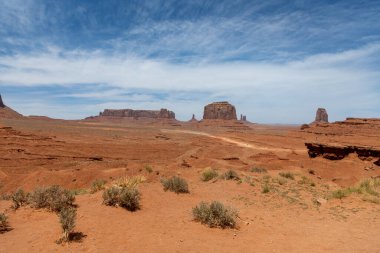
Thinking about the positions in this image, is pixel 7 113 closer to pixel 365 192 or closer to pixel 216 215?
pixel 365 192

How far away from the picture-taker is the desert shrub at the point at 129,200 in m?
9.60

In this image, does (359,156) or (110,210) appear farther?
(359,156)

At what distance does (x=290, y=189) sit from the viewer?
14164 millimetres

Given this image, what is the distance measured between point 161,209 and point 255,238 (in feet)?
10.3

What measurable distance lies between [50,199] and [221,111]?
462 feet

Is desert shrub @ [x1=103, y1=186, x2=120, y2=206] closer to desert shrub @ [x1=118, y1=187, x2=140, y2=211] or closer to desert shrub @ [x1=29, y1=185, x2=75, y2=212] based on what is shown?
desert shrub @ [x1=118, y1=187, x2=140, y2=211]

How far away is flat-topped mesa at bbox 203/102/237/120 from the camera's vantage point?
14850 centimetres

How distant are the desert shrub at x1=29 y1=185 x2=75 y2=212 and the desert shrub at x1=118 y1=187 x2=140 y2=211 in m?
1.50

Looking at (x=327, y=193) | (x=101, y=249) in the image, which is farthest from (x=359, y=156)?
(x=101, y=249)

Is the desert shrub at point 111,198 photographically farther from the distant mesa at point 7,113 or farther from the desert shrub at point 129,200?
the distant mesa at point 7,113

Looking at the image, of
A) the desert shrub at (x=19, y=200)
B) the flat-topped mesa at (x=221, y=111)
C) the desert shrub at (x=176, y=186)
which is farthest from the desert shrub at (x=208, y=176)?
the flat-topped mesa at (x=221, y=111)

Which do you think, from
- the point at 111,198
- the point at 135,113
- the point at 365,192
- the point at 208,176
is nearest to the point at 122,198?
the point at 111,198

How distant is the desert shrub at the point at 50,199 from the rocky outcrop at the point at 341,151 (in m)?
20.3

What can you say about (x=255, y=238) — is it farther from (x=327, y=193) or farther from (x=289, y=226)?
(x=327, y=193)
